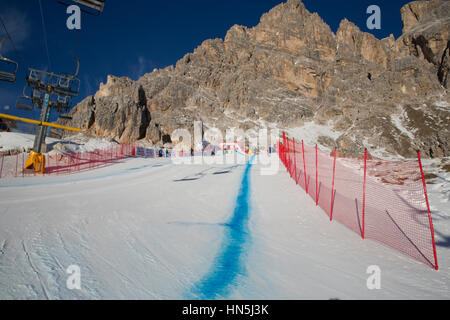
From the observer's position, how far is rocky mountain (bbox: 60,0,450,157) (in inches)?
2331

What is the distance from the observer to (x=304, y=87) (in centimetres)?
10144

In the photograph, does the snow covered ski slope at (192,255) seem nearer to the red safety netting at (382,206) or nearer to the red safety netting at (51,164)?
the red safety netting at (382,206)

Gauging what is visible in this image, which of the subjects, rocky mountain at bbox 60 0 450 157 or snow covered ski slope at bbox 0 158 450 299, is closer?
snow covered ski slope at bbox 0 158 450 299

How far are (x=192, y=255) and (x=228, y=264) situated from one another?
0.60 m

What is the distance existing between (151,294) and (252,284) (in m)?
1.18

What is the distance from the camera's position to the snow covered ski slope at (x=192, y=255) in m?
2.32

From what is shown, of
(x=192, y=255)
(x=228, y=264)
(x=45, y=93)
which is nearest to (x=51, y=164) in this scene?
(x=45, y=93)

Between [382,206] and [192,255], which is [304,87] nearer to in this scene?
[382,206]

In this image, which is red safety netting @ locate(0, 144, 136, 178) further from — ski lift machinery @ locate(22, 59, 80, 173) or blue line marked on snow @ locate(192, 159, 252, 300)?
blue line marked on snow @ locate(192, 159, 252, 300)

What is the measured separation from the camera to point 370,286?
101 inches

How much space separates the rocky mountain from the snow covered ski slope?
183ft

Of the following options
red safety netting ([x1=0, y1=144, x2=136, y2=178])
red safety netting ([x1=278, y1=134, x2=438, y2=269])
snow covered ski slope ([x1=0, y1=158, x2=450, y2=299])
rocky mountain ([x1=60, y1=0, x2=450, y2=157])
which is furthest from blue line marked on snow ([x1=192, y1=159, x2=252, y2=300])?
rocky mountain ([x1=60, y1=0, x2=450, y2=157])
